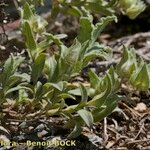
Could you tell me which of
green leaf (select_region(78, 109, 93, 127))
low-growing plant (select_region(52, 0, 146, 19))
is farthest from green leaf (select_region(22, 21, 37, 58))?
low-growing plant (select_region(52, 0, 146, 19))

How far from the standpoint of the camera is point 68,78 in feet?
6.86

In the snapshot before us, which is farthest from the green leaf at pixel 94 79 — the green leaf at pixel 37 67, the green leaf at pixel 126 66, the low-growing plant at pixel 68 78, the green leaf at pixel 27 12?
the green leaf at pixel 27 12

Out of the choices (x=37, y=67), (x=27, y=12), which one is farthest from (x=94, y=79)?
(x=27, y=12)

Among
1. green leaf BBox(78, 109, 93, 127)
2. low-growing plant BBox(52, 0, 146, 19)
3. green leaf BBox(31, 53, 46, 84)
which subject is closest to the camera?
green leaf BBox(78, 109, 93, 127)

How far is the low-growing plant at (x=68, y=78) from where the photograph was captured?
201 cm

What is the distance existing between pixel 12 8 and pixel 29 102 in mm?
1122

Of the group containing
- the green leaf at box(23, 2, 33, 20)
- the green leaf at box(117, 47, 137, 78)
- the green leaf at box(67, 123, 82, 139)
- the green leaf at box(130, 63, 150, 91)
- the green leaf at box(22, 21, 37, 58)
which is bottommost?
the green leaf at box(67, 123, 82, 139)

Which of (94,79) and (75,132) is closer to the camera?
(75,132)

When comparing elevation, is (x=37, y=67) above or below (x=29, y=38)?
below

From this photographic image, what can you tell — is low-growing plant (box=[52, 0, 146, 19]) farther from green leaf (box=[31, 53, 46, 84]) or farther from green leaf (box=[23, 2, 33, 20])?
green leaf (box=[31, 53, 46, 84])

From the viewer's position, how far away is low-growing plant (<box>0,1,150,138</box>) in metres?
2.01

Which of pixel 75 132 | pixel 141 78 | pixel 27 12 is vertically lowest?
pixel 75 132

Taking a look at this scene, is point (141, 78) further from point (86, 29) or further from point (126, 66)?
point (86, 29)

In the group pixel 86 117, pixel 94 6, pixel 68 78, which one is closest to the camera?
pixel 86 117
